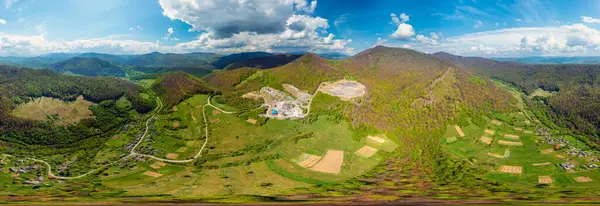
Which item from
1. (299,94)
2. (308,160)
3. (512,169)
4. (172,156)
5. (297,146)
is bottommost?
(512,169)

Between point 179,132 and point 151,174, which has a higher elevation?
point 179,132

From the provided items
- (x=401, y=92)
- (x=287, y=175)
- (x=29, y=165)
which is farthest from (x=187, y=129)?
(x=401, y=92)

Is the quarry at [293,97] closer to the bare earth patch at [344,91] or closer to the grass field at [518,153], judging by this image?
the bare earth patch at [344,91]

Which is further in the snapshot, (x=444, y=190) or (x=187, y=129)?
(x=187, y=129)

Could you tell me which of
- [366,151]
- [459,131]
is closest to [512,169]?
[459,131]

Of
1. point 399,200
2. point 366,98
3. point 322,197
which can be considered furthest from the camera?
point 366,98

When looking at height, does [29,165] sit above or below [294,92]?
below

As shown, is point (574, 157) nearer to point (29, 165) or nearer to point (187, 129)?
point (187, 129)

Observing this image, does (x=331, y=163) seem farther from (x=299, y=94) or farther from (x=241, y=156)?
(x=299, y=94)
